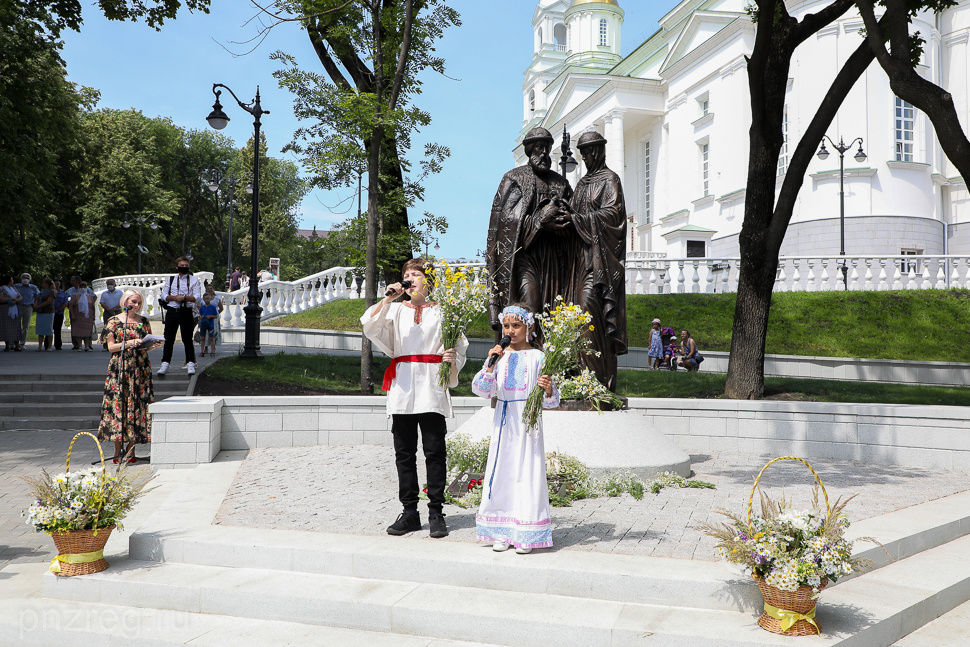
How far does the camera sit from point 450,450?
713cm

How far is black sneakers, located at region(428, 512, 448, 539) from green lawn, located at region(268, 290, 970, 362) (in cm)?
1417

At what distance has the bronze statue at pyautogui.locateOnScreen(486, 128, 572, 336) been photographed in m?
8.23

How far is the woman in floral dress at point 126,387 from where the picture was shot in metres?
8.33

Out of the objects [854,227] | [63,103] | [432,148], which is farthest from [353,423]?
[854,227]

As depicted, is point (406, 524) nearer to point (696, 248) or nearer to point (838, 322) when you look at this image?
point (838, 322)

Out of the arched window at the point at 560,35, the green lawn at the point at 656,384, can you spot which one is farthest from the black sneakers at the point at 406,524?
the arched window at the point at 560,35

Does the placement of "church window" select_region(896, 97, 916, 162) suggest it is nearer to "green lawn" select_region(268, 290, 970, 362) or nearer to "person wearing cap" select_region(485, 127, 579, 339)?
"green lawn" select_region(268, 290, 970, 362)

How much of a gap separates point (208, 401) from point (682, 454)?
572 cm

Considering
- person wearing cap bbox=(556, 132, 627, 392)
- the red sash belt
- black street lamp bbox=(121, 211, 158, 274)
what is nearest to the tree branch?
person wearing cap bbox=(556, 132, 627, 392)

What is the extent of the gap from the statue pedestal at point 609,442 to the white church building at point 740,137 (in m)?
24.9

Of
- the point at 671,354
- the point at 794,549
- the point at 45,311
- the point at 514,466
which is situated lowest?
the point at 794,549

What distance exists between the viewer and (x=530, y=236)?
8.31 metres

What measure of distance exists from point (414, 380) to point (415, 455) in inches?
22.2

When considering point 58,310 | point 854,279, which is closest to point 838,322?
point 854,279
